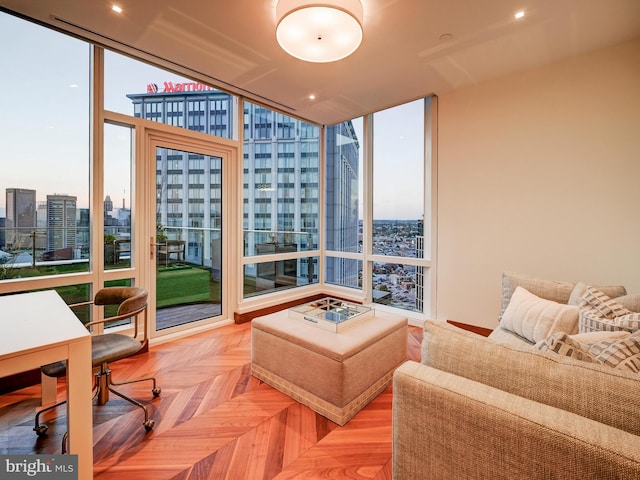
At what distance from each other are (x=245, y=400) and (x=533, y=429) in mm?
1900

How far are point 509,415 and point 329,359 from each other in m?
1.27

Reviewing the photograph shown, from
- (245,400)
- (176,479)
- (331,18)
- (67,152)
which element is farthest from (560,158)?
(67,152)

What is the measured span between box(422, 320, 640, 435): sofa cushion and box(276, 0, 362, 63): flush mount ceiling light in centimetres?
179

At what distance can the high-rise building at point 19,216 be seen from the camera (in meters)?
→ 2.40

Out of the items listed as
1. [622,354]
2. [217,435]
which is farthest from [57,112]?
[622,354]

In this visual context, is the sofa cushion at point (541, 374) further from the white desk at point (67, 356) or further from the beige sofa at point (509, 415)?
the white desk at point (67, 356)

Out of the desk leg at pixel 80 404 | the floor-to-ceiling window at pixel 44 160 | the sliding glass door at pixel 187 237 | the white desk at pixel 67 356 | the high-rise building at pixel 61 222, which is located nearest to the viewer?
the white desk at pixel 67 356

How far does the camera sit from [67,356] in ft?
4.38

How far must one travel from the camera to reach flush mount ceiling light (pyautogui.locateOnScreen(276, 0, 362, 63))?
177cm

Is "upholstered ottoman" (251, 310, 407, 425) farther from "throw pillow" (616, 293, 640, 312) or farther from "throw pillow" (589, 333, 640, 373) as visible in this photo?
"throw pillow" (616, 293, 640, 312)

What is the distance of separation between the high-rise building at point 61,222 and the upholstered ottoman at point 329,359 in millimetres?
1831

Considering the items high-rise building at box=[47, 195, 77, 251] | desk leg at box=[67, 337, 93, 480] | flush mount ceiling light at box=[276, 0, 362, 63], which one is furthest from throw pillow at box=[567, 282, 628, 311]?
high-rise building at box=[47, 195, 77, 251]

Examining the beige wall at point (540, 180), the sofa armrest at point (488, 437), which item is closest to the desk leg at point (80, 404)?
the sofa armrest at point (488, 437)

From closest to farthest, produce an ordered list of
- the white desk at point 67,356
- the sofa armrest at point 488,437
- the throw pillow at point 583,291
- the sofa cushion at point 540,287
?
the sofa armrest at point 488,437 < the white desk at point 67,356 < the throw pillow at point 583,291 < the sofa cushion at point 540,287
